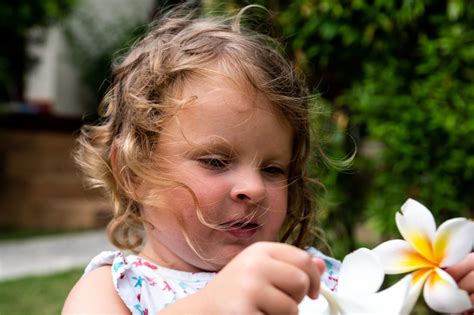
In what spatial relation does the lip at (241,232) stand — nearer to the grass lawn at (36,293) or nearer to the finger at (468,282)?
the finger at (468,282)

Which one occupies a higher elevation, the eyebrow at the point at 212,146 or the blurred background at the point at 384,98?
the eyebrow at the point at 212,146

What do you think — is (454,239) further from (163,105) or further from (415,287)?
(163,105)

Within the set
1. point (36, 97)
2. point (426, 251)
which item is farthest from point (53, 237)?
point (426, 251)

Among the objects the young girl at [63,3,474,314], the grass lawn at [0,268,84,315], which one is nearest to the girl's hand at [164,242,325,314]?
the young girl at [63,3,474,314]

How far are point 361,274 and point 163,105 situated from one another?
84cm

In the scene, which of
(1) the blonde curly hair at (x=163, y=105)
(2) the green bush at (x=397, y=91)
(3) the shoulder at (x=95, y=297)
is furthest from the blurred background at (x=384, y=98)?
→ (3) the shoulder at (x=95, y=297)

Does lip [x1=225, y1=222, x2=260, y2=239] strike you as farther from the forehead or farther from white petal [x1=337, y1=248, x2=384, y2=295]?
white petal [x1=337, y1=248, x2=384, y2=295]

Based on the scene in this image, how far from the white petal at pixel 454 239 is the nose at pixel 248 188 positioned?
0.55 meters

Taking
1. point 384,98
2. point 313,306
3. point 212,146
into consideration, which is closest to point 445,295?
point 313,306

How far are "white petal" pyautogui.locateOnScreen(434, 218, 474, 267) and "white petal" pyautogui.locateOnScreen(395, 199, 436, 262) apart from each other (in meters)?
0.01

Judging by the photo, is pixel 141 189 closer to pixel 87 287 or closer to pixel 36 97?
pixel 87 287

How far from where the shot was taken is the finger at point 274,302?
3.15ft

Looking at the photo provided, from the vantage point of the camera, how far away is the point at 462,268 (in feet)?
3.81

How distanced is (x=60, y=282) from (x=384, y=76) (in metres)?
3.50
